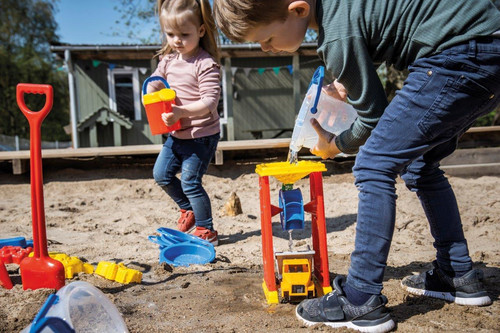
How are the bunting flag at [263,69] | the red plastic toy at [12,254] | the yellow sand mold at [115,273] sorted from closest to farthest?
the yellow sand mold at [115,273] < the red plastic toy at [12,254] < the bunting flag at [263,69]

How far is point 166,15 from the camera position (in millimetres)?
2824

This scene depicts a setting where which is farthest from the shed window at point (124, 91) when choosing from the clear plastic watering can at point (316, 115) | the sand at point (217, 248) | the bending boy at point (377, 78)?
the bending boy at point (377, 78)

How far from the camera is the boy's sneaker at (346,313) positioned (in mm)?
1470

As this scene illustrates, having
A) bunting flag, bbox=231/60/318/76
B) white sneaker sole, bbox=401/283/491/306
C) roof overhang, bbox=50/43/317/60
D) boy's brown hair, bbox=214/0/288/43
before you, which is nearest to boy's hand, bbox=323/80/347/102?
boy's brown hair, bbox=214/0/288/43

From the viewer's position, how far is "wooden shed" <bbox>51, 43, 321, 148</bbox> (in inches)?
347

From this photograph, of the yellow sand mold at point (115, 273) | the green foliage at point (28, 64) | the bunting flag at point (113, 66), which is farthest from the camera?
the green foliage at point (28, 64)

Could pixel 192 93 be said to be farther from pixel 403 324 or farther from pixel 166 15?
pixel 403 324

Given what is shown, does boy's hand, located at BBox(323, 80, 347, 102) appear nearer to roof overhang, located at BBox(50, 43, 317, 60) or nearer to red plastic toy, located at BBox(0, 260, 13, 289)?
red plastic toy, located at BBox(0, 260, 13, 289)

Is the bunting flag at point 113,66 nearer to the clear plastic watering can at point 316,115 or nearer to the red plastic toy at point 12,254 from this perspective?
the red plastic toy at point 12,254

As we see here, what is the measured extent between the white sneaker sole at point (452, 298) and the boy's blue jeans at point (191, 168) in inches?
57.2

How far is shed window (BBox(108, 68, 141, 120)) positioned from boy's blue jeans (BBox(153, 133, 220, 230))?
6644 millimetres

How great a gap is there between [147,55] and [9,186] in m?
4.61

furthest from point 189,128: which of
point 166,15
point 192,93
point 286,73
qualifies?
point 286,73

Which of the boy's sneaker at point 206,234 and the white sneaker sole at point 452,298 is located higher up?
the boy's sneaker at point 206,234
